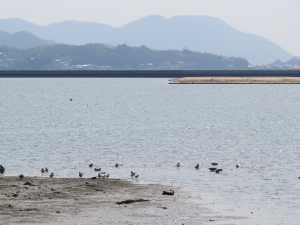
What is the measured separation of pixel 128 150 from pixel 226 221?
2441 cm

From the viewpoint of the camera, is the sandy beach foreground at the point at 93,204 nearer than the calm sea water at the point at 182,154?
Yes

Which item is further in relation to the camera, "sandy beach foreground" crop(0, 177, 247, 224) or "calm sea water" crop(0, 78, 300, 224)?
"calm sea water" crop(0, 78, 300, 224)

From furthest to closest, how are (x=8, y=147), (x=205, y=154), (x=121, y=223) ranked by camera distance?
(x=8, y=147) < (x=205, y=154) < (x=121, y=223)

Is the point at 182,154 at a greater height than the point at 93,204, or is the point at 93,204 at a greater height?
the point at 93,204

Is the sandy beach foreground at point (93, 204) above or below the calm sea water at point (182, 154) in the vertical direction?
above

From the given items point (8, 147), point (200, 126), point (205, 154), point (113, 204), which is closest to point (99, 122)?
point (200, 126)

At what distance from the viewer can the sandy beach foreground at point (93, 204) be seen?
21094 mm

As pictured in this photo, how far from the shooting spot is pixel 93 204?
2391 centimetres

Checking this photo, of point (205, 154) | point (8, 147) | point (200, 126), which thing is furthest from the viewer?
point (200, 126)

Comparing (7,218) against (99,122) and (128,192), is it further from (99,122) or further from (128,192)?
(99,122)

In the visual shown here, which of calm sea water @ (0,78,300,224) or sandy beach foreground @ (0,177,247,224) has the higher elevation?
sandy beach foreground @ (0,177,247,224)

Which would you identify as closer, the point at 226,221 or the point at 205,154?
the point at 226,221

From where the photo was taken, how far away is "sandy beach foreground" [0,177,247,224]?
21094mm

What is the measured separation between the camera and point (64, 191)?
26625 mm
